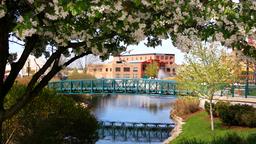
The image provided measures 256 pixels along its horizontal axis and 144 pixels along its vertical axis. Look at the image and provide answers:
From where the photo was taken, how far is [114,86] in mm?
58562

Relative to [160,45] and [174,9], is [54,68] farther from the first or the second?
[174,9]

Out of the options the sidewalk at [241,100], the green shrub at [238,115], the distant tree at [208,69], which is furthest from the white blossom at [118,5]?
the sidewalk at [241,100]

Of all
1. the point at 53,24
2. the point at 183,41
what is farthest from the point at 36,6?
the point at 183,41

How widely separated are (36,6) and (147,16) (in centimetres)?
173

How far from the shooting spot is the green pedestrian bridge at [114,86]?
56.7m

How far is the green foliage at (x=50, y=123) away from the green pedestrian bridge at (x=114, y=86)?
35.4 meters

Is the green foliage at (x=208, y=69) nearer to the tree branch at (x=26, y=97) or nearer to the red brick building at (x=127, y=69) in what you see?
the tree branch at (x=26, y=97)

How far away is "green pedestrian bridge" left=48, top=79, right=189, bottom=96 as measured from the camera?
56656 mm

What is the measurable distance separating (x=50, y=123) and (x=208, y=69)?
12.9 m

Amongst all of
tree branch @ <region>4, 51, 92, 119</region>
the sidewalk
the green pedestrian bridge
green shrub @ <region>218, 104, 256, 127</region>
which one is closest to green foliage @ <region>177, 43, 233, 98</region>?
green shrub @ <region>218, 104, 256, 127</region>

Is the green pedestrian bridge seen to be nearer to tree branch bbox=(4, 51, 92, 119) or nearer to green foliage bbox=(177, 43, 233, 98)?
green foliage bbox=(177, 43, 233, 98)

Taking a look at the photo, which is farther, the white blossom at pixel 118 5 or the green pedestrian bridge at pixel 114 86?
the green pedestrian bridge at pixel 114 86

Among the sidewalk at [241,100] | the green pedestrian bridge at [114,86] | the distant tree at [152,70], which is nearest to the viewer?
the sidewalk at [241,100]

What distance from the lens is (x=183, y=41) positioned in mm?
8070
